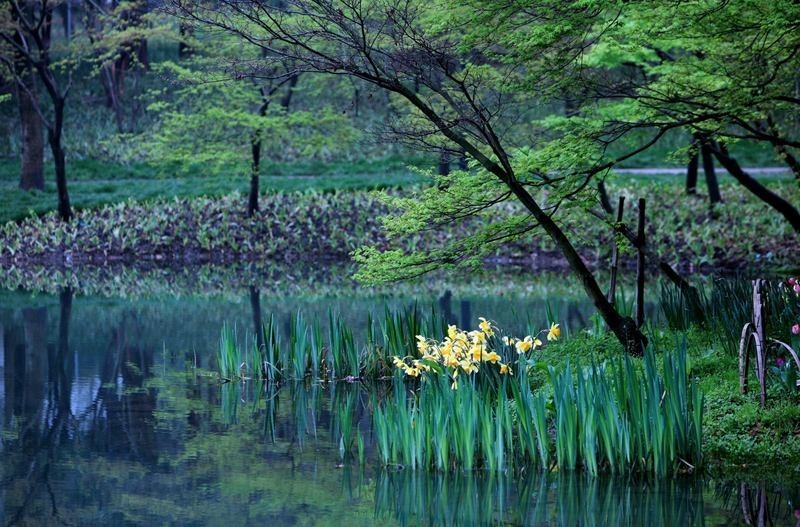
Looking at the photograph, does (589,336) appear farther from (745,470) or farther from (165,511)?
(165,511)

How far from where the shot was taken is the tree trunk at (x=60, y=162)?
25297mm

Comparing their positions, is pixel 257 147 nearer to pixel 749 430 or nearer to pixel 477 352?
pixel 477 352

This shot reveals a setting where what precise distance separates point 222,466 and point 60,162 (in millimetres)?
18620

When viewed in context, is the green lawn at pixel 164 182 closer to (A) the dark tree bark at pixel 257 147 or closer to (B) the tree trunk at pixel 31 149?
(B) the tree trunk at pixel 31 149

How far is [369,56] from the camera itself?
8.62m

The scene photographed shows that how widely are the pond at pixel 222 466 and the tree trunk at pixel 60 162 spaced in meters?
11.0

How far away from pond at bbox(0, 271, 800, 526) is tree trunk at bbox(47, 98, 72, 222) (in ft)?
36.2

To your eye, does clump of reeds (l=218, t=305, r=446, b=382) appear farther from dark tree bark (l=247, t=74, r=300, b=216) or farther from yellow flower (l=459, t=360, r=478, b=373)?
dark tree bark (l=247, t=74, r=300, b=216)

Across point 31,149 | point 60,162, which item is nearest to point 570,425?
point 60,162

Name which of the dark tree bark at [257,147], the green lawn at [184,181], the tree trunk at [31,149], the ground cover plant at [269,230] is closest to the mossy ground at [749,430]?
the ground cover plant at [269,230]

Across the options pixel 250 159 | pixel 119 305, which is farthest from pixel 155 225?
pixel 119 305

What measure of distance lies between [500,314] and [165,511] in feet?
31.8

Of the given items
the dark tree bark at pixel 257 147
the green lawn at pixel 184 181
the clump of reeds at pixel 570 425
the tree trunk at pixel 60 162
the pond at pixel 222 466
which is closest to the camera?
the pond at pixel 222 466

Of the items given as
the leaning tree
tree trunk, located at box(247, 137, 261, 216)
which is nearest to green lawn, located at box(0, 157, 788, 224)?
tree trunk, located at box(247, 137, 261, 216)
